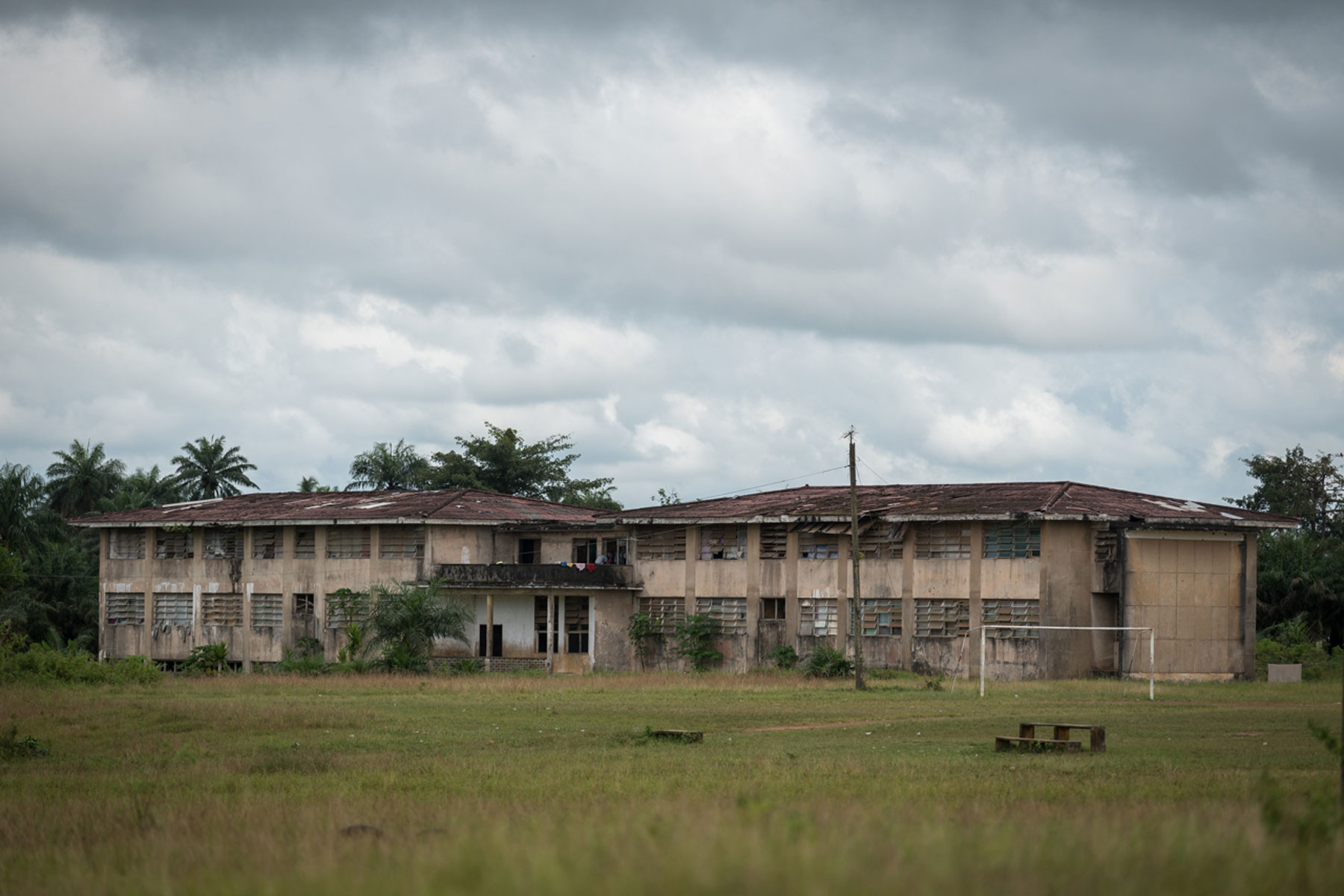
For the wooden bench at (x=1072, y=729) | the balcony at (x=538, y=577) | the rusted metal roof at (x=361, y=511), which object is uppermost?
the rusted metal roof at (x=361, y=511)

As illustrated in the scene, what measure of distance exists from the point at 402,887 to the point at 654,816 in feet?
10.1

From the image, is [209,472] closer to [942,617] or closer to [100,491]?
[100,491]

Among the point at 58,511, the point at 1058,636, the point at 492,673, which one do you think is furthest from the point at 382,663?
the point at 58,511

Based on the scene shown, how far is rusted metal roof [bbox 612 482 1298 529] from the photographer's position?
145 feet

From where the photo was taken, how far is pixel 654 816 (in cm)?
992

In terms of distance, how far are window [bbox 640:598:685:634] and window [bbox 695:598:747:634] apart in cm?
79

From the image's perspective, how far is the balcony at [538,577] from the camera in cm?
5112

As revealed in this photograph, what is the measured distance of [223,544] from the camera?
5766 cm

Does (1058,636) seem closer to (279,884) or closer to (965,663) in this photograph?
(965,663)

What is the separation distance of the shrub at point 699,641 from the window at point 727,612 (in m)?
0.17

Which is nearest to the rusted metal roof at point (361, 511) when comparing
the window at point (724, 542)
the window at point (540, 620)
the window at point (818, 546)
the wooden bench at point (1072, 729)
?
the window at point (540, 620)

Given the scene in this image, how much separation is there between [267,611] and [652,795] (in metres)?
45.0

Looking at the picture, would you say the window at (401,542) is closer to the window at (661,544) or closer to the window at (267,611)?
the window at (267,611)

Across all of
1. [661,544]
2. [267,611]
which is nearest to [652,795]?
[661,544]
